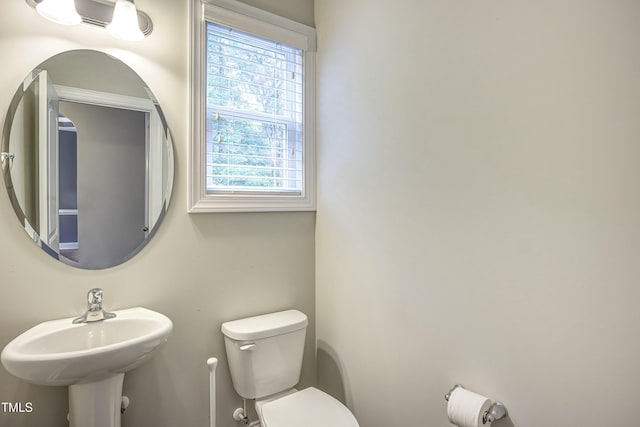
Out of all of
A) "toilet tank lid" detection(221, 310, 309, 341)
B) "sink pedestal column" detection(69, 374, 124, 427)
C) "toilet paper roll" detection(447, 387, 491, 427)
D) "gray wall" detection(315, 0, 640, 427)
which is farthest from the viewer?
"toilet tank lid" detection(221, 310, 309, 341)

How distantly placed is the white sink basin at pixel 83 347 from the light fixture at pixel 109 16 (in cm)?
115

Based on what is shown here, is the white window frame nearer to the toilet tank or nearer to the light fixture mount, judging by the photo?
the light fixture mount

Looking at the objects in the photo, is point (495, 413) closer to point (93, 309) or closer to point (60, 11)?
point (93, 309)

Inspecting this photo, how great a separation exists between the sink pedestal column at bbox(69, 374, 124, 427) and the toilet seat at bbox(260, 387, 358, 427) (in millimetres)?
591

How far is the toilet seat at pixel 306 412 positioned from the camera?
142cm

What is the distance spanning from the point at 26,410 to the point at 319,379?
1.35 m

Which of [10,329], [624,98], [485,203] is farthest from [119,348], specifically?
[624,98]

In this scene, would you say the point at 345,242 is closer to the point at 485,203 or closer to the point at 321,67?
the point at 485,203

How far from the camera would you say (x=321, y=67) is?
1971 mm

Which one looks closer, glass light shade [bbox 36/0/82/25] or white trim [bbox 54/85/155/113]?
glass light shade [bbox 36/0/82/25]

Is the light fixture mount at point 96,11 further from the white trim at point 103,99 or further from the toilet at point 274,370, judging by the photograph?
the toilet at point 274,370

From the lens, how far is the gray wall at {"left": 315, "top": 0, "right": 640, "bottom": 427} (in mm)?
945

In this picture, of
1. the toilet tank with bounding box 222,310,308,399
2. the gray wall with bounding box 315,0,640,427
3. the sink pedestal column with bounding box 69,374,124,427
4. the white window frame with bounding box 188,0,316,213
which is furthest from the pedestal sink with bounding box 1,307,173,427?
the gray wall with bounding box 315,0,640,427

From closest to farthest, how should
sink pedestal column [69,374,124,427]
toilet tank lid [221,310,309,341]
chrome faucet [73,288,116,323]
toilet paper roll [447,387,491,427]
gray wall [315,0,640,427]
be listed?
gray wall [315,0,640,427]
toilet paper roll [447,387,491,427]
sink pedestal column [69,374,124,427]
chrome faucet [73,288,116,323]
toilet tank lid [221,310,309,341]
